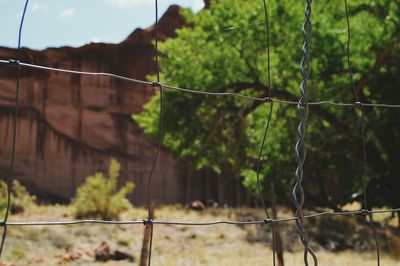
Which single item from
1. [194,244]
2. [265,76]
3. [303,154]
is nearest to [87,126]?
[194,244]

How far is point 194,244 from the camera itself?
30.2ft

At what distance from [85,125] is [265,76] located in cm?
986

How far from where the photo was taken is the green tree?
8.74 meters

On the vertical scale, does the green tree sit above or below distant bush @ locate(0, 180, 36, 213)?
above

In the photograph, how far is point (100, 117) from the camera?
59.0ft

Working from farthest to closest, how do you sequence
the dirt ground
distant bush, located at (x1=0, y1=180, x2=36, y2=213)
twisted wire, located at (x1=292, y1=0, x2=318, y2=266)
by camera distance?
distant bush, located at (x1=0, y1=180, x2=36, y2=213), the dirt ground, twisted wire, located at (x1=292, y1=0, x2=318, y2=266)

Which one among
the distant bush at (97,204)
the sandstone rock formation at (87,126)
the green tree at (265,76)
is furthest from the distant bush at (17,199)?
the sandstone rock formation at (87,126)

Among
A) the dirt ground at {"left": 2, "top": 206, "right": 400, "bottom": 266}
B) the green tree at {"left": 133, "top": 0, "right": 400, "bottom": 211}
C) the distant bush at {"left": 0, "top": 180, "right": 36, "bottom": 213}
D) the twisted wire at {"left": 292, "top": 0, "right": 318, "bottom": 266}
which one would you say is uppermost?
the green tree at {"left": 133, "top": 0, "right": 400, "bottom": 211}

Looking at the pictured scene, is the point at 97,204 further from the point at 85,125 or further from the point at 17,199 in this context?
the point at 85,125

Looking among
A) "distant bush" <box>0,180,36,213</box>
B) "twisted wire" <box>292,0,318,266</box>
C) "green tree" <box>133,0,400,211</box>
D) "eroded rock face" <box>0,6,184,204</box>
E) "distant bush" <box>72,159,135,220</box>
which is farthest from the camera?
"eroded rock face" <box>0,6,184,204</box>

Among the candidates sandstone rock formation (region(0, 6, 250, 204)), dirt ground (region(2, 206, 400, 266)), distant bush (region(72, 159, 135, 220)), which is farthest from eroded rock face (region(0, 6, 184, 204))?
dirt ground (region(2, 206, 400, 266))

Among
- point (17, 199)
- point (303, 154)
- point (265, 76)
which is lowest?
point (303, 154)

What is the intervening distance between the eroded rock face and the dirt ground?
6.00 m

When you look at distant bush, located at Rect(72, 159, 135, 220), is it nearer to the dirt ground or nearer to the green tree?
the dirt ground
